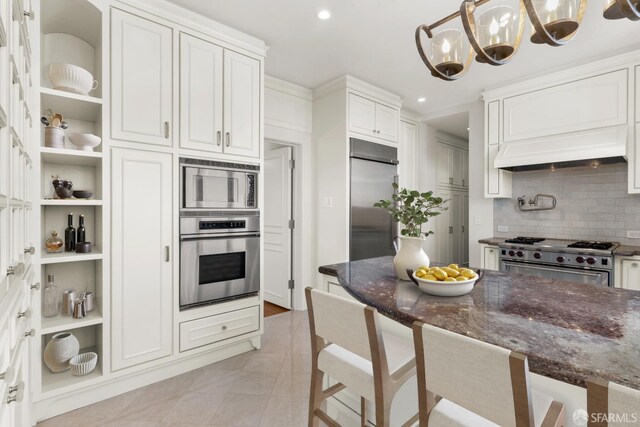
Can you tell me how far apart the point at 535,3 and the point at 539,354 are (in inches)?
54.3

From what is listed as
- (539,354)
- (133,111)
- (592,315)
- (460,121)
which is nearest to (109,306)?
(133,111)

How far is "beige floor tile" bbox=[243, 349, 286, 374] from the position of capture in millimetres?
2424

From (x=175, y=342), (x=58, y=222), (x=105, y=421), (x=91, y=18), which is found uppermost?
(x=91, y=18)

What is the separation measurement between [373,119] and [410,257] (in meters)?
2.52

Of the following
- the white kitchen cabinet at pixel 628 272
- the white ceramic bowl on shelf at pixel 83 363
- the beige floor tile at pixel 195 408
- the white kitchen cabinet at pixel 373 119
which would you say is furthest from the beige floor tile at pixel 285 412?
the white kitchen cabinet at pixel 628 272

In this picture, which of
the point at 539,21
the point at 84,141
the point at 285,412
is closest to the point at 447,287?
the point at 539,21

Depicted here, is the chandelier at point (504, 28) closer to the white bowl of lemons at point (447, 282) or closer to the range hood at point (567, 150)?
the white bowl of lemons at point (447, 282)

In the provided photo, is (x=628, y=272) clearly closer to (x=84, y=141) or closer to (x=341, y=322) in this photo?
(x=341, y=322)

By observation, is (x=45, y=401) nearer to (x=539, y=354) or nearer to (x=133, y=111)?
(x=133, y=111)

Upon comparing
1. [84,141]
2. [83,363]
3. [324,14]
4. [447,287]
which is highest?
[324,14]

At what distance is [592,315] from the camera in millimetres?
1111

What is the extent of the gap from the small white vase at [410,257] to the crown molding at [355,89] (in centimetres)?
236

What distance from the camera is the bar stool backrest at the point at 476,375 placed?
2.26ft

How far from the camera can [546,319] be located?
1.08m
